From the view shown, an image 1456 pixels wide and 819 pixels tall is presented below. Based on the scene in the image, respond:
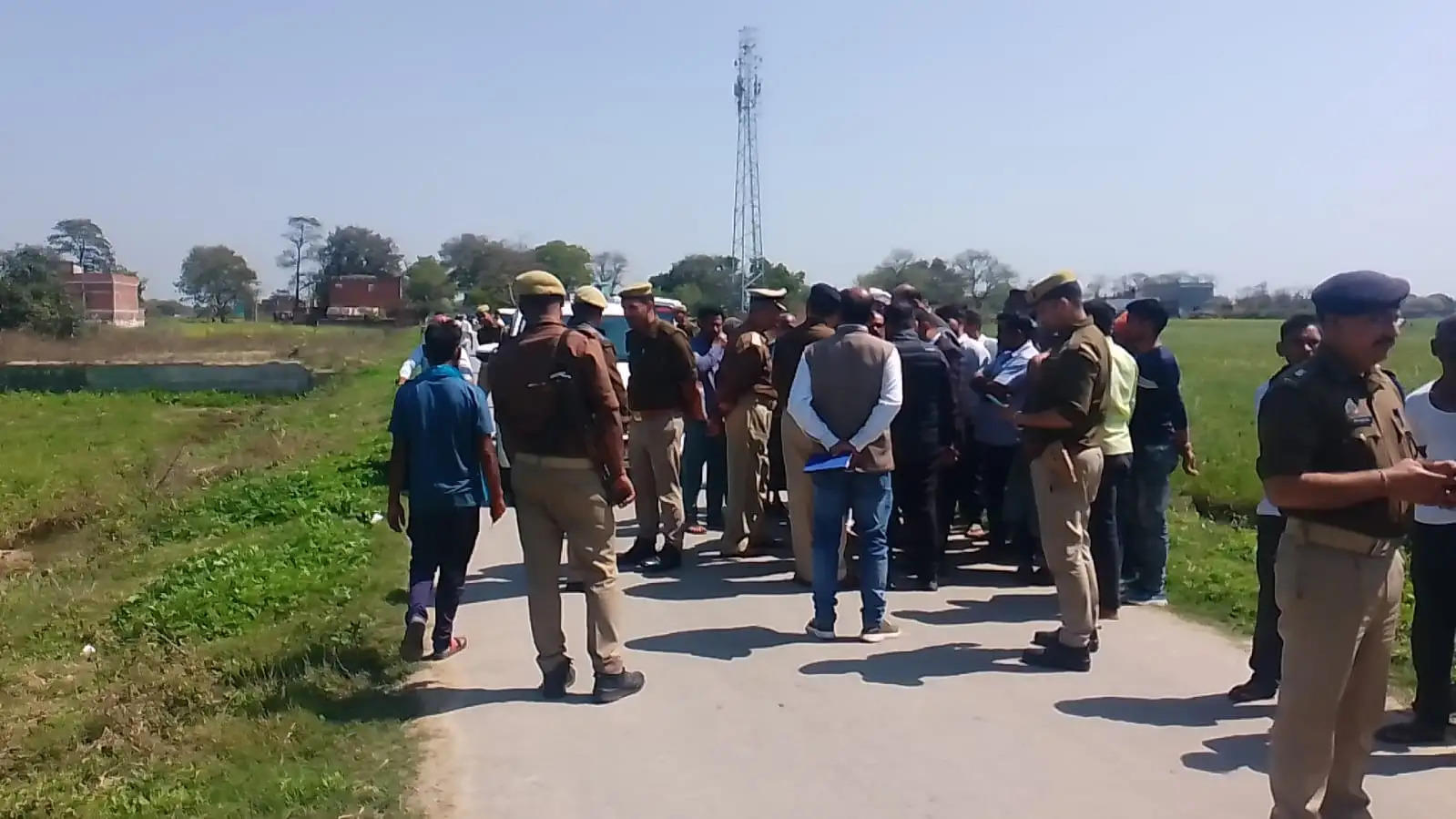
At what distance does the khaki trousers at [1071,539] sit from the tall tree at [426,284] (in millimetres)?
69911

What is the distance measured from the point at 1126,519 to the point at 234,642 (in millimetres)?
5745

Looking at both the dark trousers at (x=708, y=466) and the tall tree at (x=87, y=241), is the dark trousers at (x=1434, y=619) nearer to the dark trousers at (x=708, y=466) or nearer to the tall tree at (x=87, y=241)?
the dark trousers at (x=708, y=466)

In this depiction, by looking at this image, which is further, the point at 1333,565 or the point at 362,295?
the point at 362,295

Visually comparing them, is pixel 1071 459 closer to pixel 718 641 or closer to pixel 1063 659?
pixel 1063 659

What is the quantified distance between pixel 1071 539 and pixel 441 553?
335cm

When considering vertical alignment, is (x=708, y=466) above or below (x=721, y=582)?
above

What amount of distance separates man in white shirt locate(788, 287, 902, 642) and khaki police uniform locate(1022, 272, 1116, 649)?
90 cm

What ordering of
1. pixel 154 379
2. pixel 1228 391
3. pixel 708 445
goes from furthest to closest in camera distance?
pixel 154 379, pixel 1228 391, pixel 708 445

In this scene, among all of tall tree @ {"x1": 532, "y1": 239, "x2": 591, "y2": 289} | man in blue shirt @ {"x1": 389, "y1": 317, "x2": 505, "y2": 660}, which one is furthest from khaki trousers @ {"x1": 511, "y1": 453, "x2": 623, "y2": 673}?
tall tree @ {"x1": 532, "y1": 239, "x2": 591, "y2": 289}

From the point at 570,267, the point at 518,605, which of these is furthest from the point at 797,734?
the point at 570,267

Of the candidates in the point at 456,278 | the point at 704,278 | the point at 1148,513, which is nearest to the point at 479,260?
the point at 456,278

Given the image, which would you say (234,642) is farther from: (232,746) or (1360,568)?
(1360,568)

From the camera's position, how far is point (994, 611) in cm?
814

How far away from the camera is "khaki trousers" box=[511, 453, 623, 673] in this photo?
247 inches
